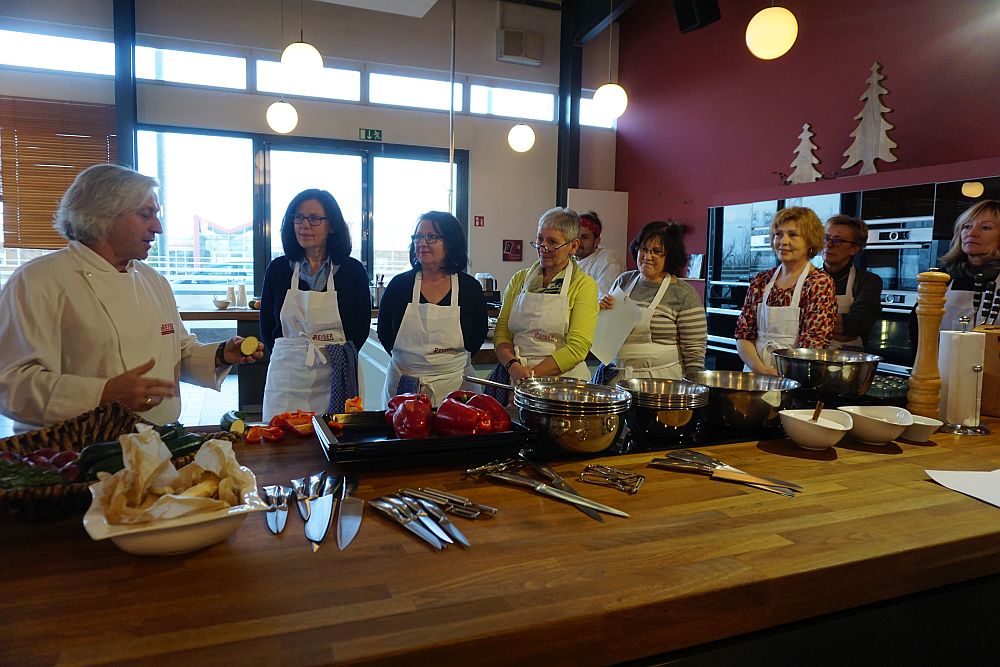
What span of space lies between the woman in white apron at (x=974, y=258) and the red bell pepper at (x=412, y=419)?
9.05 feet

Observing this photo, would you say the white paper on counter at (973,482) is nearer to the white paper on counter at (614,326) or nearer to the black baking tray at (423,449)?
the black baking tray at (423,449)

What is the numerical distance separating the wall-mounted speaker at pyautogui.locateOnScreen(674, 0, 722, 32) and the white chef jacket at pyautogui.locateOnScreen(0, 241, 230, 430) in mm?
4176

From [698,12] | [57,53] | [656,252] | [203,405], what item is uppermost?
[57,53]

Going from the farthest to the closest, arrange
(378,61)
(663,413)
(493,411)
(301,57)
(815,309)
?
(378,61), (301,57), (815,309), (663,413), (493,411)

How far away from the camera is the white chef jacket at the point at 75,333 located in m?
1.75

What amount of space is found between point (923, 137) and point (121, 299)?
199 inches

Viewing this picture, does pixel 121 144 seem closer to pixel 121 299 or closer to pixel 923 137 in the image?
pixel 121 299

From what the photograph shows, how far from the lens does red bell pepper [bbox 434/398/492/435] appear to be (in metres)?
1.49

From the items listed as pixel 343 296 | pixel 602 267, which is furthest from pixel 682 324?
pixel 602 267

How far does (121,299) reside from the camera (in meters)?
2.00

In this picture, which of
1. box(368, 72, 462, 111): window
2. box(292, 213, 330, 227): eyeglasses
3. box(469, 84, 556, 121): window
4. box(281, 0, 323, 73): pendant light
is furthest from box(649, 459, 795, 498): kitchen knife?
box(469, 84, 556, 121): window

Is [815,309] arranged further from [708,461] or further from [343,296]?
[343,296]

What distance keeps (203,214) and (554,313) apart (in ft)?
19.8

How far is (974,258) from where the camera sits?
3.16 m
